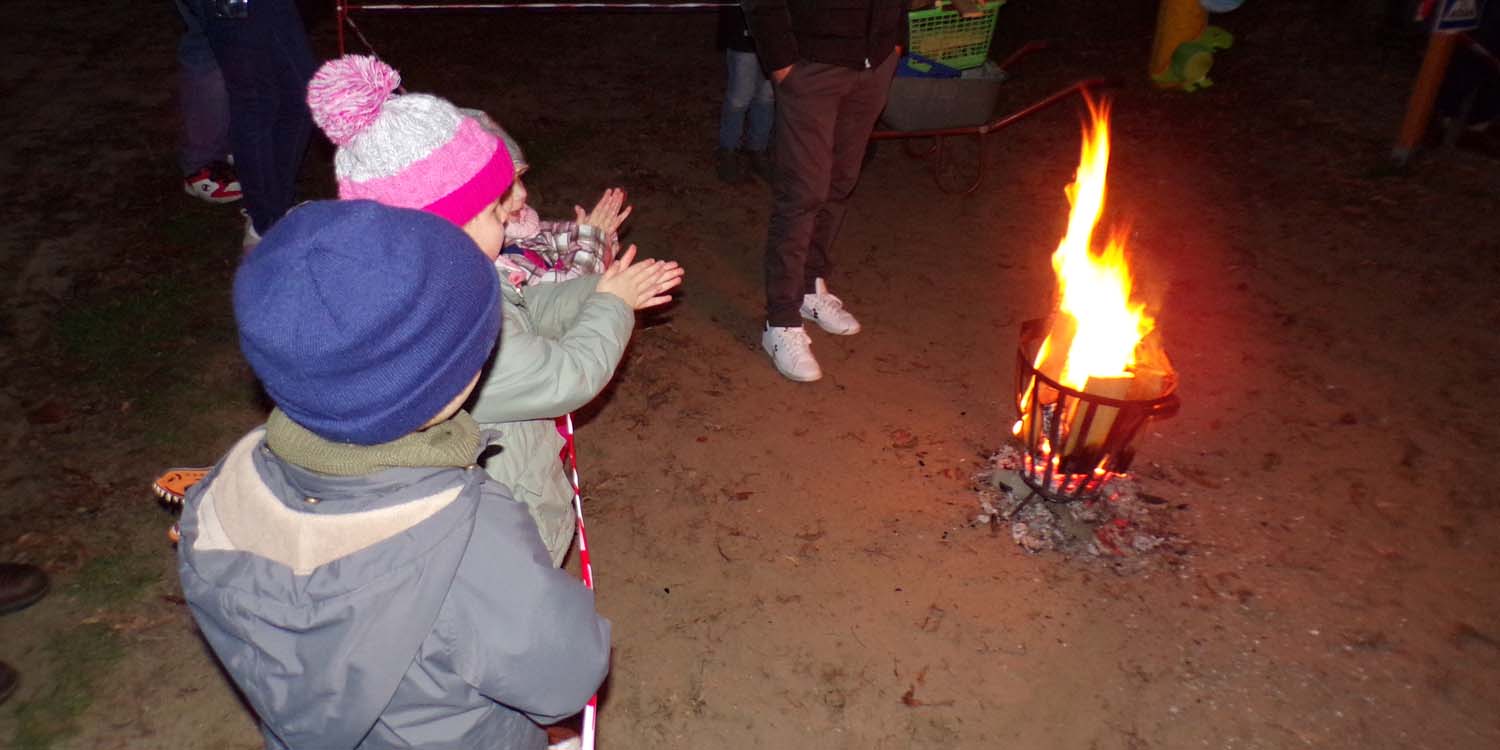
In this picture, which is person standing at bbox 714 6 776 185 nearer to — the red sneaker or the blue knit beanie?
the red sneaker

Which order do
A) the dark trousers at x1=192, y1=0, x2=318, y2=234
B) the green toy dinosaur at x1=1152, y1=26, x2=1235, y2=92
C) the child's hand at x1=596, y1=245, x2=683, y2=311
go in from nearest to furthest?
the child's hand at x1=596, y1=245, x2=683, y2=311 < the dark trousers at x1=192, y1=0, x2=318, y2=234 < the green toy dinosaur at x1=1152, y1=26, x2=1235, y2=92

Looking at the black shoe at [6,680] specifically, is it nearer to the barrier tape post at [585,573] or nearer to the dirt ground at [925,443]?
the dirt ground at [925,443]

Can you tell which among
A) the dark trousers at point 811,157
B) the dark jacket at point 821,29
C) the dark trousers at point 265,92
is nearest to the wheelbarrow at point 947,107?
the dark trousers at point 811,157

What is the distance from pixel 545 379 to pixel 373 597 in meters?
0.83

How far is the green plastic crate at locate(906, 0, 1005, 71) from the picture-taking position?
5.91m

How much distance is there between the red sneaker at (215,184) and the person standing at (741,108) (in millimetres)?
3168

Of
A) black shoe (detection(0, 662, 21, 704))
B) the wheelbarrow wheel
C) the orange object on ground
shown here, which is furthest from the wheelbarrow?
black shoe (detection(0, 662, 21, 704))

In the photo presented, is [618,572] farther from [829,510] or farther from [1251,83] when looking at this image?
[1251,83]

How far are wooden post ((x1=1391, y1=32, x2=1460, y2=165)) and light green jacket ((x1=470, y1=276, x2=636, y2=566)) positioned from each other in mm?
5762

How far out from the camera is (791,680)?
3354 millimetres

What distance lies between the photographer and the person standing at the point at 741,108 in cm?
572

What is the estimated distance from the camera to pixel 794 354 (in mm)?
4641

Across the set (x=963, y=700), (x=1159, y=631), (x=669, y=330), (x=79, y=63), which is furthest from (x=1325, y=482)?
(x=79, y=63)

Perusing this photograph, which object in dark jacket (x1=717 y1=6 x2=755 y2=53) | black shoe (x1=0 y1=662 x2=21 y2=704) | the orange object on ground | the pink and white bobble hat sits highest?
the pink and white bobble hat
